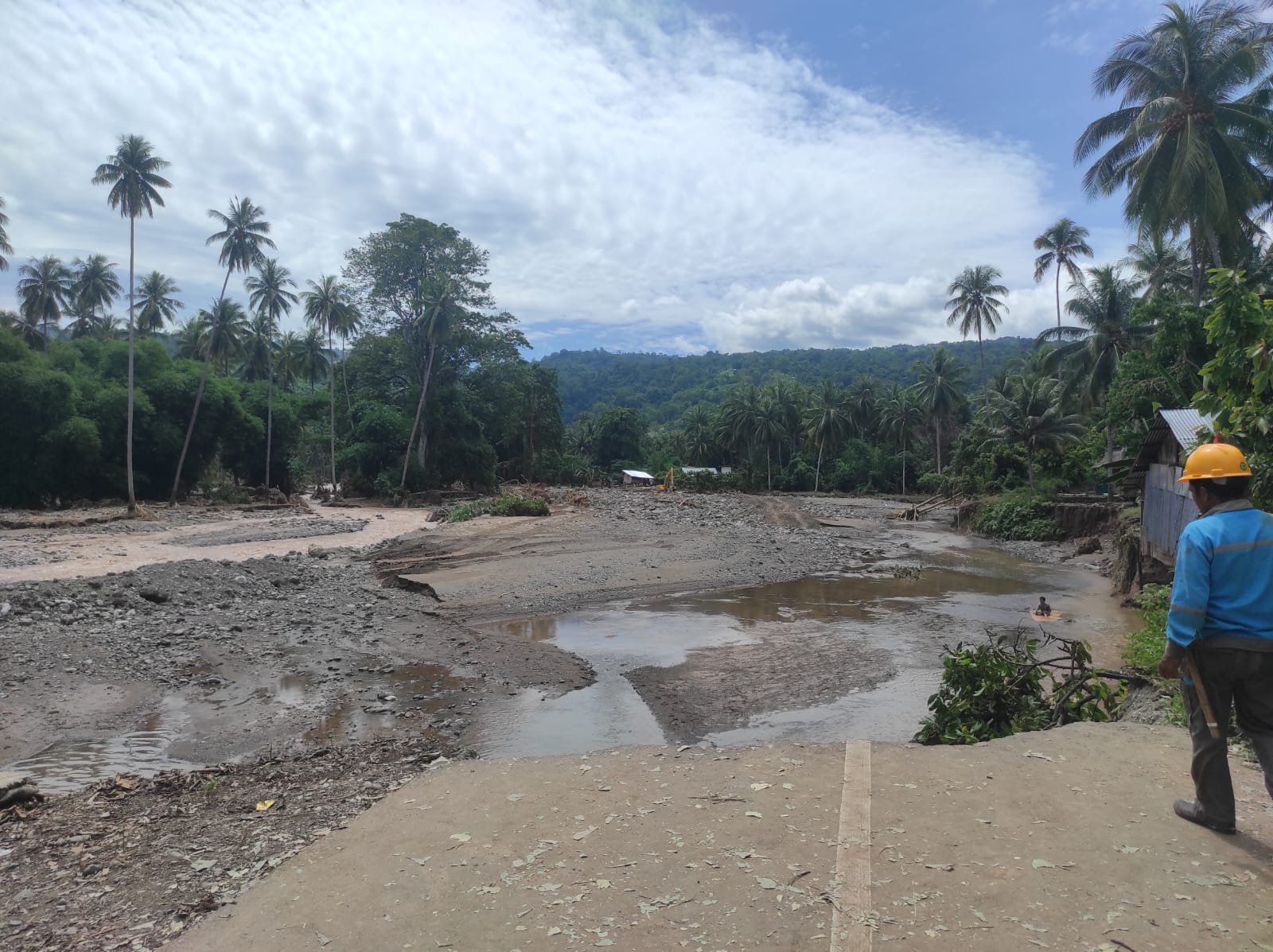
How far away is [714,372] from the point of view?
516 feet

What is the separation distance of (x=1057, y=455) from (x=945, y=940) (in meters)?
40.9

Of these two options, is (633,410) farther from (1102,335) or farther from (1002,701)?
(1002,701)

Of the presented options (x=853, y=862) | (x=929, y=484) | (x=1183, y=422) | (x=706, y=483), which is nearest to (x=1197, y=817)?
(x=853, y=862)

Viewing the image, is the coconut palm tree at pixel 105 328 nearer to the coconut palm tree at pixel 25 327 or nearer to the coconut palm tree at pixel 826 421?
the coconut palm tree at pixel 25 327

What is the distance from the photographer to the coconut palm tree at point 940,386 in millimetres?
55688

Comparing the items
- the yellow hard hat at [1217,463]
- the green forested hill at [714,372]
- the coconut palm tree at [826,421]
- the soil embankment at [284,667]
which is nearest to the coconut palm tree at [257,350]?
the soil embankment at [284,667]

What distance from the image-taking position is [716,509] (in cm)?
4144

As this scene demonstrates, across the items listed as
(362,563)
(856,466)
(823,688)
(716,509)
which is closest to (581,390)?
(856,466)

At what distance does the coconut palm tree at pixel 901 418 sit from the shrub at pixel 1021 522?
1073 inches

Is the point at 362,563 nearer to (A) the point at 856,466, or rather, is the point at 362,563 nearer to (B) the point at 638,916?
(B) the point at 638,916

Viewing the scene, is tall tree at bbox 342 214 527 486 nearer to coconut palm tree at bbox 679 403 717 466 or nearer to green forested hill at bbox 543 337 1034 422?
coconut palm tree at bbox 679 403 717 466

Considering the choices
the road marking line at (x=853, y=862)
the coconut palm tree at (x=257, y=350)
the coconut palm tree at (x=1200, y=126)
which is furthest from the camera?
the coconut palm tree at (x=257, y=350)

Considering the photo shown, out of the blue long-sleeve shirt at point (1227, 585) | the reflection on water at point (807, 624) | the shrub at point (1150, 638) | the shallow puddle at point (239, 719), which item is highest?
the blue long-sleeve shirt at point (1227, 585)

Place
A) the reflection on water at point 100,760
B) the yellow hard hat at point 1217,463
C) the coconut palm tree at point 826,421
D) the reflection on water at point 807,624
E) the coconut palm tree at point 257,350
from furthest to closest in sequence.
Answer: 1. the coconut palm tree at point 826,421
2. the coconut palm tree at point 257,350
3. the reflection on water at point 807,624
4. the reflection on water at point 100,760
5. the yellow hard hat at point 1217,463
